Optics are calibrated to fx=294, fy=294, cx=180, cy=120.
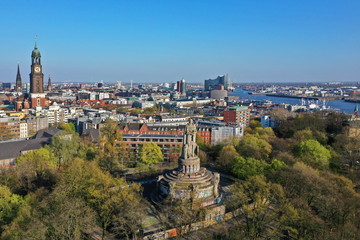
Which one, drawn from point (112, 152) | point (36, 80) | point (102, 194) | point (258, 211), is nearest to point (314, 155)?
point (258, 211)

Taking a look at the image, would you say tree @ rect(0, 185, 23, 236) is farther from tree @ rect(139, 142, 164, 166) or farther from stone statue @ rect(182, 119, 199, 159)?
tree @ rect(139, 142, 164, 166)

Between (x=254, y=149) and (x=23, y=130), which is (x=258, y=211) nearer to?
(x=254, y=149)

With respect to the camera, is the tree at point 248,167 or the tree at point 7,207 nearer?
the tree at point 7,207

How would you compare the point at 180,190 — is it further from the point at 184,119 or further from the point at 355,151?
the point at 184,119

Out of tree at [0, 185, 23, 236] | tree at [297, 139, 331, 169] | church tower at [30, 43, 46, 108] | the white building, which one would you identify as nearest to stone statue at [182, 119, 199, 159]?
tree at [0, 185, 23, 236]

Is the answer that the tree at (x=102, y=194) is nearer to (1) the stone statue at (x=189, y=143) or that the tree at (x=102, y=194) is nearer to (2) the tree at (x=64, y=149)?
(1) the stone statue at (x=189, y=143)

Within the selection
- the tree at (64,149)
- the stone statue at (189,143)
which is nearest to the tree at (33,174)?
the tree at (64,149)

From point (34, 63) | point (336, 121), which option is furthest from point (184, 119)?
point (34, 63)
